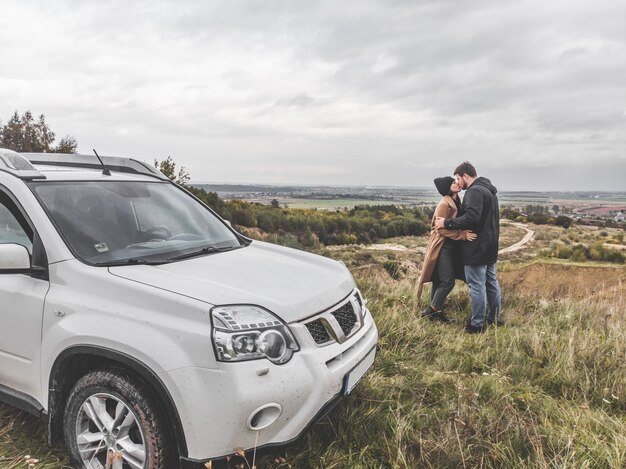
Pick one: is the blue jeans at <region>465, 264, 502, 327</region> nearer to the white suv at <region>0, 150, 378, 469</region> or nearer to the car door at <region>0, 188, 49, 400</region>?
the white suv at <region>0, 150, 378, 469</region>

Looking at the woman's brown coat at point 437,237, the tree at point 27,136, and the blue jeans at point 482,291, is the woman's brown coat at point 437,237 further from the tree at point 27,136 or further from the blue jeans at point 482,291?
the tree at point 27,136

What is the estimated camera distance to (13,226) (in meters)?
2.84

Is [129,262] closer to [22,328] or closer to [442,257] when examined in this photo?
[22,328]

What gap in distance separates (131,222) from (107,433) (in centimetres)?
138

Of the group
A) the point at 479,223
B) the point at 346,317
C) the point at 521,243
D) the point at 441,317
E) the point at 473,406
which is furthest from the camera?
the point at 521,243

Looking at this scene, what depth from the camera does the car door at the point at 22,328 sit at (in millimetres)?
2473

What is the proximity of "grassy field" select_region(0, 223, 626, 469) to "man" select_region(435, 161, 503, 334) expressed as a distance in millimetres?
279

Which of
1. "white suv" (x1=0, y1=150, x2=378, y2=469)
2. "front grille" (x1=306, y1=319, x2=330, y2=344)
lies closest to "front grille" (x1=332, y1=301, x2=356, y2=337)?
"white suv" (x1=0, y1=150, x2=378, y2=469)

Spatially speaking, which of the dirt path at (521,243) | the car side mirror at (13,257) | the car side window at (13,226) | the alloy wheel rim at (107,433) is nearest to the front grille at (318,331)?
the alloy wheel rim at (107,433)

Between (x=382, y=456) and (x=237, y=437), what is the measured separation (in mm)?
1002

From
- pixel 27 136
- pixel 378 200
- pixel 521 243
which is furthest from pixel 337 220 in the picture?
pixel 27 136

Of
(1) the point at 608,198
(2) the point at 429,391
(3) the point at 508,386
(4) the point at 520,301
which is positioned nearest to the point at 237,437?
(2) the point at 429,391

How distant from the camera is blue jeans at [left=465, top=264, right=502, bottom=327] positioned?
5.26 m

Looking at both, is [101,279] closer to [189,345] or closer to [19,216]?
[189,345]
